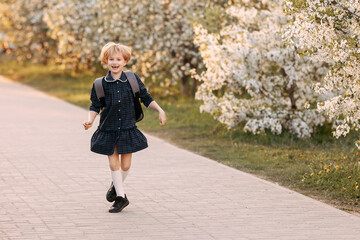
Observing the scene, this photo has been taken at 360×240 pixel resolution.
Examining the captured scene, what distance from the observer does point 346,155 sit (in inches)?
417

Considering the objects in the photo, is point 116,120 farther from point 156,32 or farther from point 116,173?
point 156,32

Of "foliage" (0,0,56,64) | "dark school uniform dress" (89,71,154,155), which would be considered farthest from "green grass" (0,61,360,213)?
"foliage" (0,0,56,64)

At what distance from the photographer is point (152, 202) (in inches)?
306

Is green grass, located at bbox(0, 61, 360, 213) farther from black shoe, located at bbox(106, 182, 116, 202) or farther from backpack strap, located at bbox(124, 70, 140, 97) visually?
backpack strap, located at bbox(124, 70, 140, 97)

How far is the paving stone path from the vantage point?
6625 mm

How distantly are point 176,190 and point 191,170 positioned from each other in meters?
1.30

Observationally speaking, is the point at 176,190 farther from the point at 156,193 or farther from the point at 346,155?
the point at 346,155

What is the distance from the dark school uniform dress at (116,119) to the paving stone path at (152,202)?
612 millimetres

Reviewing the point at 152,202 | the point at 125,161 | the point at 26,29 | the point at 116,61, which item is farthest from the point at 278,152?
the point at 26,29

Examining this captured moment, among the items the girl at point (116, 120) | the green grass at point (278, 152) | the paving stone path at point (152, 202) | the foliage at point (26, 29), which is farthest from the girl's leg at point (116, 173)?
the foliage at point (26, 29)

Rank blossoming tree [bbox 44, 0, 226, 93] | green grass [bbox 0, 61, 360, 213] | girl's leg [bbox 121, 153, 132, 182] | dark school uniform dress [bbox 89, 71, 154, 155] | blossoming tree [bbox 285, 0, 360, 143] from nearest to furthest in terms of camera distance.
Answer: dark school uniform dress [bbox 89, 71, 154, 155] < girl's leg [bbox 121, 153, 132, 182] < blossoming tree [bbox 285, 0, 360, 143] < green grass [bbox 0, 61, 360, 213] < blossoming tree [bbox 44, 0, 226, 93]

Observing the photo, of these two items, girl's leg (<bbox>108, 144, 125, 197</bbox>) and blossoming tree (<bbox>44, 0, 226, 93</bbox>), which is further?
blossoming tree (<bbox>44, 0, 226, 93</bbox>)

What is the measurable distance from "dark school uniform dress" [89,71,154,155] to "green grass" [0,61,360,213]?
2.32 m

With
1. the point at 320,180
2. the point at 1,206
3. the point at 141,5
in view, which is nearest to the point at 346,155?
the point at 320,180
